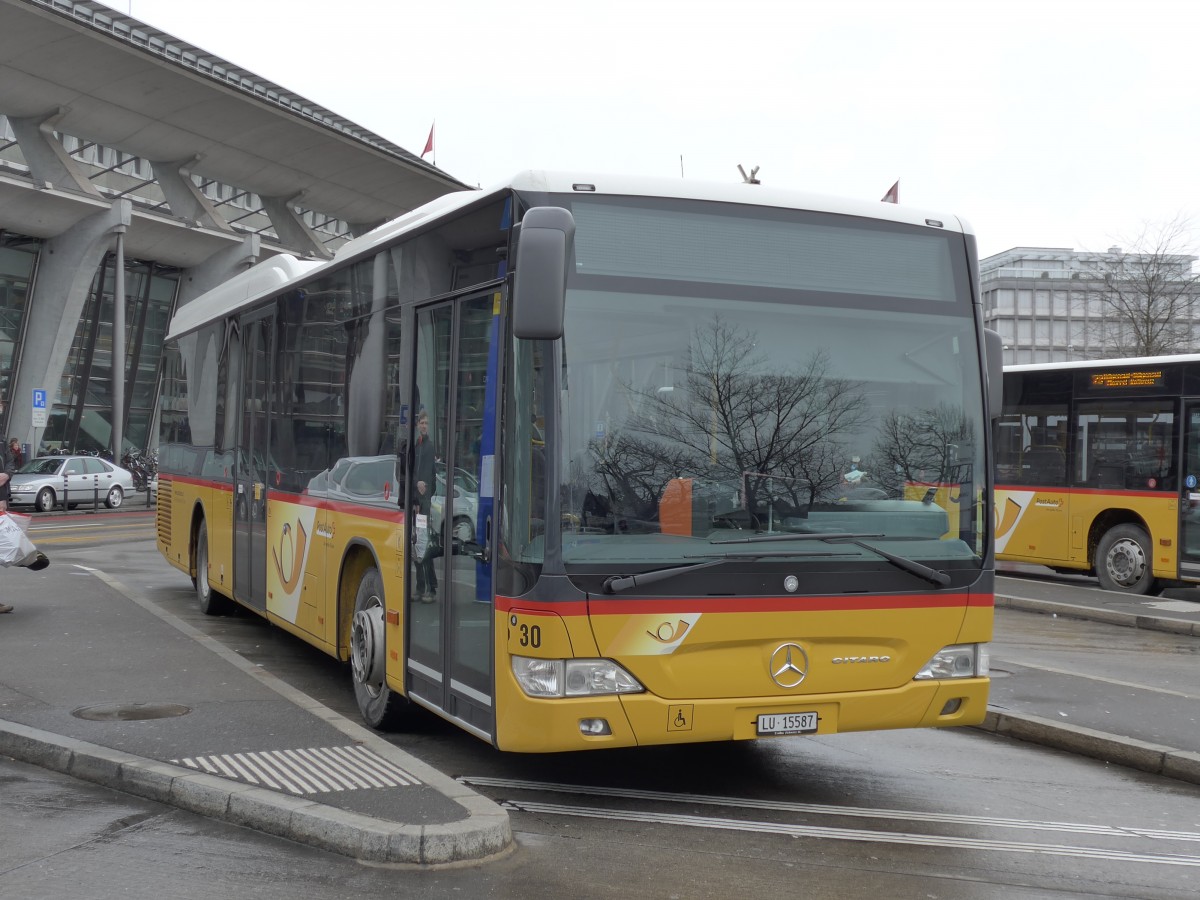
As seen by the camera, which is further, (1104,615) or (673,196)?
(1104,615)

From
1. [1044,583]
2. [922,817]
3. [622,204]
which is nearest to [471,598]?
[622,204]

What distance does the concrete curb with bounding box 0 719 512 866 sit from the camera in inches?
210

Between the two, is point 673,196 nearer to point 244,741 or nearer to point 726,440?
point 726,440

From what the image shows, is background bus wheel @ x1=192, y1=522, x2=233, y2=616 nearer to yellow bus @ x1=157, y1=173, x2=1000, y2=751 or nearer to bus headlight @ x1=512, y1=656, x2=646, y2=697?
yellow bus @ x1=157, y1=173, x2=1000, y2=751

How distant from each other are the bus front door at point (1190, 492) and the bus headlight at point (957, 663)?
11404 mm

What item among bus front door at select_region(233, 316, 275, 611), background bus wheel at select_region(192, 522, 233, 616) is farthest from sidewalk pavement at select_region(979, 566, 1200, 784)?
background bus wheel at select_region(192, 522, 233, 616)

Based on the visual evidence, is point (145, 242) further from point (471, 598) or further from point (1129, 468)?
point (471, 598)

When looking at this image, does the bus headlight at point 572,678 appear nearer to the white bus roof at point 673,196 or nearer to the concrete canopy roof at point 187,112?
the white bus roof at point 673,196

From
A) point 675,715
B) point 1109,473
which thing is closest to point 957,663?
point 675,715

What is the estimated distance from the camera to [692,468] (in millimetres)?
5973

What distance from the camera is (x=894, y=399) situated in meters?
6.39

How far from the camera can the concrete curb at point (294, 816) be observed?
5324mm

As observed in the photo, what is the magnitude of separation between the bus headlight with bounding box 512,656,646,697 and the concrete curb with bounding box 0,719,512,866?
56cm

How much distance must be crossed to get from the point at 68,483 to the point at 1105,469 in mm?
26865
